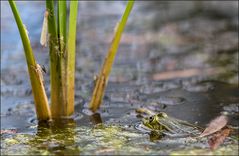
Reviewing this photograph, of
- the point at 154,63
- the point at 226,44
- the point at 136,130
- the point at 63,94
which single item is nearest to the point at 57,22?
the point at 63,94

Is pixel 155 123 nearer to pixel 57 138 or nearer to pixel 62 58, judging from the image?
pixel 57 138

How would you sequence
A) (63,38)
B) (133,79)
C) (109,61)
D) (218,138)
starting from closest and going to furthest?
(218,138)
(63,38)
(109,61)
(133,79)

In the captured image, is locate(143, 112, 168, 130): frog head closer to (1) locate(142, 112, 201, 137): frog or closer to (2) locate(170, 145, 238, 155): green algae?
(1) locate(142, 112, 201, 137): frog

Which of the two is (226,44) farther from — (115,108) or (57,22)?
(57,22)

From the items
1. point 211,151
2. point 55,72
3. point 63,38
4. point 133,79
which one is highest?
point 63,38

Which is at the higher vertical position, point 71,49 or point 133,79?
point 71,49

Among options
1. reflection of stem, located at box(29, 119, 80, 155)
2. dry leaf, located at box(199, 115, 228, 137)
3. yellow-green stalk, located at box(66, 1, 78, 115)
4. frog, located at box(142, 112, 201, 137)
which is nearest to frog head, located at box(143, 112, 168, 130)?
frog, located at box(142, 112, 201, 137)

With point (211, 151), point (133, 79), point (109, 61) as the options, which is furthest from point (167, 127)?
point (133, 79)
